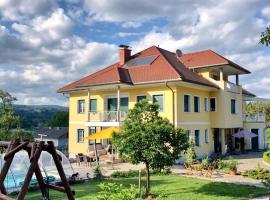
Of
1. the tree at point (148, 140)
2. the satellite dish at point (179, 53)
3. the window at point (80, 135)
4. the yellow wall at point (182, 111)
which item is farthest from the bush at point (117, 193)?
the satellite dish at point (179, 53)

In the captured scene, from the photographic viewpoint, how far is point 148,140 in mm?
13117

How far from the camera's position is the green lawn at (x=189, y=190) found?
A: 43.9 feet

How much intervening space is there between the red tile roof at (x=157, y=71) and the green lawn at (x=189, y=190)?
9868mm

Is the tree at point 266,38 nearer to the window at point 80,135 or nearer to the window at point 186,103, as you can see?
the window at point 186,103

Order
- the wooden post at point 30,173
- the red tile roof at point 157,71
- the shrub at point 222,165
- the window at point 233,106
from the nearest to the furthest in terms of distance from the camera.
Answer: the wooden post at point 30,173 → the shrub at point 222,165 → the red tile roof at point 157,71 → the window at point 233,106

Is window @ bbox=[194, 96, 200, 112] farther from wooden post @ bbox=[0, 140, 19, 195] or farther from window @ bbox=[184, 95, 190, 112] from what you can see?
wooden post @ bbox=[0, 140, 19, 195]

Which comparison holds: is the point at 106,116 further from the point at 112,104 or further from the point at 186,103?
the point at 186,103

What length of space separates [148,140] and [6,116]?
12731 millimetres

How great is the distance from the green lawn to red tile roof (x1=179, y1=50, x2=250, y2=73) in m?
14.0

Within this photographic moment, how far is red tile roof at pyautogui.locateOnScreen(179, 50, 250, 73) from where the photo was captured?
28.9 meters

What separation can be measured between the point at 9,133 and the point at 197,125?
46.2ft

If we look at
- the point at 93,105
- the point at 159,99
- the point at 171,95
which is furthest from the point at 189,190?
the point at 93,105

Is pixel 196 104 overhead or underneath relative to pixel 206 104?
underneath

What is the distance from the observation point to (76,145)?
31438mm
